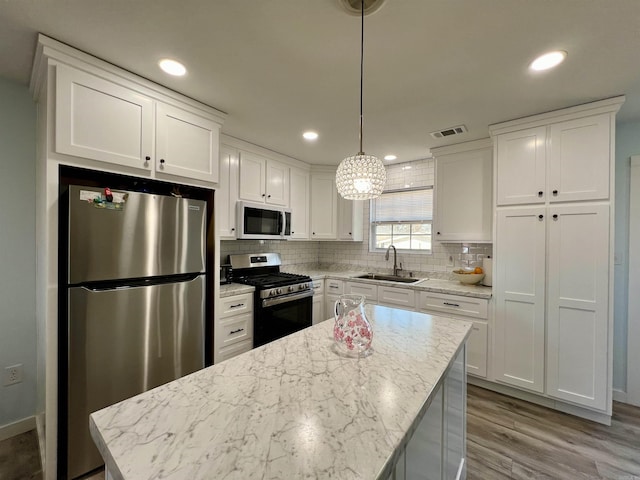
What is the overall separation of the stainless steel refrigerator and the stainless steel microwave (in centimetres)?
80

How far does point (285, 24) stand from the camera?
4.51ft

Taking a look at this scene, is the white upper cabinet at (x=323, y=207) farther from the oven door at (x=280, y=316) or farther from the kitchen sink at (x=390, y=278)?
the oven door at (x=280, y=316)

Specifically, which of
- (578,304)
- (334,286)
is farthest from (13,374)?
(578,304)

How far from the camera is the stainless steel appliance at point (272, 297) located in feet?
8.98

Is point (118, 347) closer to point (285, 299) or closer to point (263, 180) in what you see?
point (285, 299)

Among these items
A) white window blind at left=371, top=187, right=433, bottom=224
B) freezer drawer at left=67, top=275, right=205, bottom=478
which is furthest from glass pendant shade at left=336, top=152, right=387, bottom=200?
white window blind at left=371, top=187, right=433, bottom=224

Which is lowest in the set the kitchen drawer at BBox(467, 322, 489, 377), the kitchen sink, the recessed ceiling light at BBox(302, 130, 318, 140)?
the kitchen drawer at BBox(467, 322, 489, 377)

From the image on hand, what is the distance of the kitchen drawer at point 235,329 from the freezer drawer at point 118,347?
1.25 feet

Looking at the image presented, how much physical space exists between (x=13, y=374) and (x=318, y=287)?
106 inches

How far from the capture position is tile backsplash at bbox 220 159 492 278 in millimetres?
3275

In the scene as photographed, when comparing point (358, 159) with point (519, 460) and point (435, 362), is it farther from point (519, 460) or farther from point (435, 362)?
point (519, 460)

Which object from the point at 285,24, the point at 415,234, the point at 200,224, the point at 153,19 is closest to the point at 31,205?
the point at 200,224

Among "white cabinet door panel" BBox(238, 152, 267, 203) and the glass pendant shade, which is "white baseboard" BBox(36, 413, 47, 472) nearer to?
"white cabinet door panel" BBox(238, 152, 267, 203)

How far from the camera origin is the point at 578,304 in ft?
7.16
